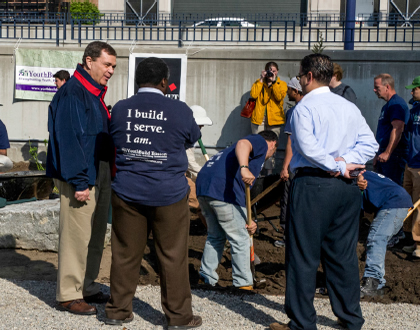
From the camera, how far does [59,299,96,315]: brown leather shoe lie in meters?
4.11

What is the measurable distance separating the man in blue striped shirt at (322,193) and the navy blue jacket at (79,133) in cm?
144

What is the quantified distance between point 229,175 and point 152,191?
145 centimetres

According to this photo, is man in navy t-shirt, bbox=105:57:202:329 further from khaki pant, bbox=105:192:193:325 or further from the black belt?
the black belt

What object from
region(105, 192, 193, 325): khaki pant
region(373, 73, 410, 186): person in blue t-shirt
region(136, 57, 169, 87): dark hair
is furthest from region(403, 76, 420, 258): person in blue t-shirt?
region(136, 57, 169, 87): dark hair

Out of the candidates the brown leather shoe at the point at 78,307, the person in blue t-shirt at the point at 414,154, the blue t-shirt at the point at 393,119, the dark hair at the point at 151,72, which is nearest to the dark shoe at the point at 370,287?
the person in blue t-shirt at the point at 414,154

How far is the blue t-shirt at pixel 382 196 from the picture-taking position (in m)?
5.00

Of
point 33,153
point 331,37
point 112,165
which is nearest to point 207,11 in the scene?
point 331,37

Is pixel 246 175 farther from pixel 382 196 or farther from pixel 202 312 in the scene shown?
pixel 382 196

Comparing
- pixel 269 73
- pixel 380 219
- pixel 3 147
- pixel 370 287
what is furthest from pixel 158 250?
pixel 269 73

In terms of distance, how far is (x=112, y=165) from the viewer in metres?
4.32

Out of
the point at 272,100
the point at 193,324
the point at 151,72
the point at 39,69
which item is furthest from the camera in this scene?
the point at 39,69

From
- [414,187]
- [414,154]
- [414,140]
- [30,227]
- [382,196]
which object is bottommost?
[30,227]

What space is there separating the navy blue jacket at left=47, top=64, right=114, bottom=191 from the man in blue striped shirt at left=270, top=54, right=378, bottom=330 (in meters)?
1.44

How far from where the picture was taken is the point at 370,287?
15.8 ft
